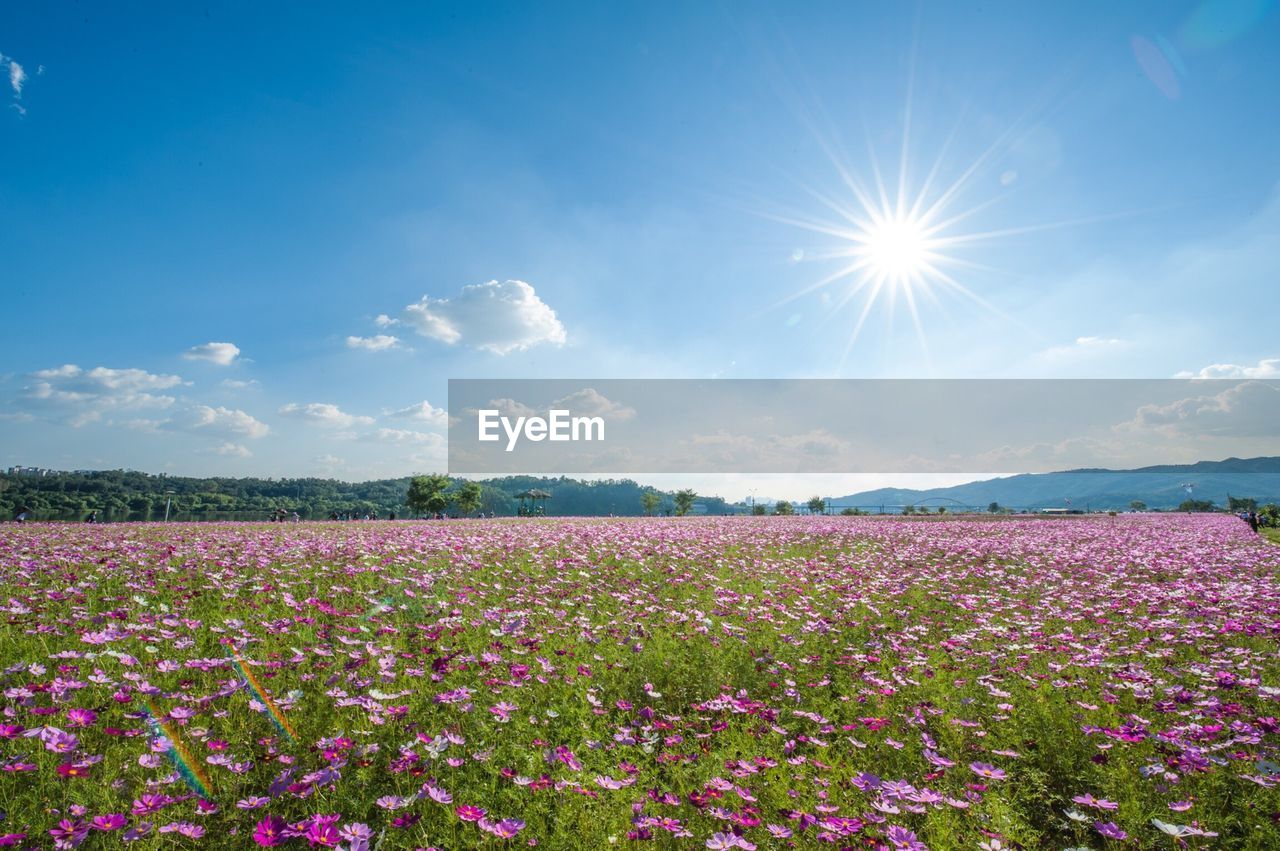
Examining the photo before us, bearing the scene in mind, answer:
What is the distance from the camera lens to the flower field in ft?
10.8

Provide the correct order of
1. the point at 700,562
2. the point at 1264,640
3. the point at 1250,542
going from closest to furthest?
the point at 1264,640
the point at 700,562
the point at 1250,542

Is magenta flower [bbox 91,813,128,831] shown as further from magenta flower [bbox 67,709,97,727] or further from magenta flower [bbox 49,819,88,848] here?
magenta flower [bbox 67,709,97,727]

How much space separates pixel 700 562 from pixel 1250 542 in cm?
1935

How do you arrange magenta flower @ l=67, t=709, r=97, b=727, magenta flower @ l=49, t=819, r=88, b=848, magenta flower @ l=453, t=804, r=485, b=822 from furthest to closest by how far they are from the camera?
1. magenta flower @ l=67, t=709, r=97, b=727
2. magenta flower @ l=453, t=804, r=485, b=822
3. magenta flower @ l=49, t=819, r=88, b=848

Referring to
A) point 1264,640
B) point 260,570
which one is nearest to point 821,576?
point 1264,640

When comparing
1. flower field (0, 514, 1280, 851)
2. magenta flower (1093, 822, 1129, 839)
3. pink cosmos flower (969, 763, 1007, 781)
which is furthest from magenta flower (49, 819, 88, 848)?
magenta flower (1093, 822, 1129, 839)

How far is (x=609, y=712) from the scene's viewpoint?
4957mm

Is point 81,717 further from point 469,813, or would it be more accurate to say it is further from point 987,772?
point 987,772

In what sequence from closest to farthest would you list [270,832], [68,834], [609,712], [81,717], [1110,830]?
1. [68,834]
2. [270,832]
3. [1110,830]
4. [81,717]
5. [609,712]

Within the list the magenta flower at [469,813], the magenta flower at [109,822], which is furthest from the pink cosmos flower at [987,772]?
the magenta flower at [109,822]

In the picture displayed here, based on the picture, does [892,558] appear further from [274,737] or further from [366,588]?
[274,737]

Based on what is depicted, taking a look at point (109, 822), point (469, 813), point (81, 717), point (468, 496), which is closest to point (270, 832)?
point (109, 822)

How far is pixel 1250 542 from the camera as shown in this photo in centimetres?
1767

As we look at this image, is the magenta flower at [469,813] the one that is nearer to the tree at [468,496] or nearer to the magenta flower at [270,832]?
the magenta flower at [270,832]
